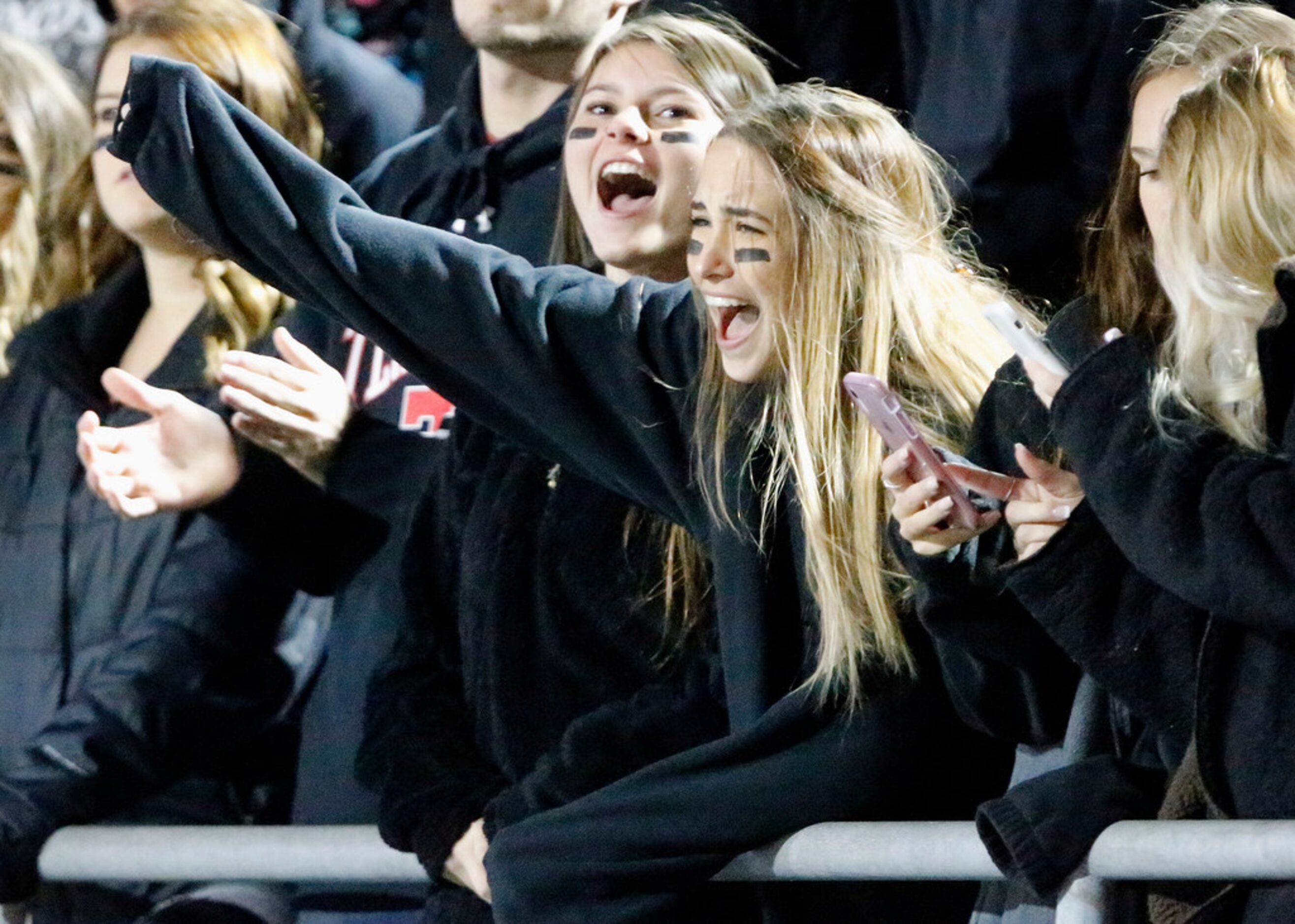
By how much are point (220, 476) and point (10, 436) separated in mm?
557

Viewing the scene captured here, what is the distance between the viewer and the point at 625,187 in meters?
3.00

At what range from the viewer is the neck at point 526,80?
11.2ft

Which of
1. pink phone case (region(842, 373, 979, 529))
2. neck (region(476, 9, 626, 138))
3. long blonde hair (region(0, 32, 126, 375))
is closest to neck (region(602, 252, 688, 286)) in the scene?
neck (region(476, 9, 626, 138))

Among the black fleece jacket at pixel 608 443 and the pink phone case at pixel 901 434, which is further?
the black fleece jacket at pixel 608 443

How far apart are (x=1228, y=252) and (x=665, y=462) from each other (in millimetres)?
773

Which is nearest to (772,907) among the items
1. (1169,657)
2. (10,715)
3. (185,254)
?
(1169,657)

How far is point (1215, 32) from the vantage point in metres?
2.38

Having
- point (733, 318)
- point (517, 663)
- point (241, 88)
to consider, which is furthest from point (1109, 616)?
point (241, 88)

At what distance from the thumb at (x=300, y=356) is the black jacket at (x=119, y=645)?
0.36m

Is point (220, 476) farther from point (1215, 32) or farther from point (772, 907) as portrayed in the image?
point (1215, 32)

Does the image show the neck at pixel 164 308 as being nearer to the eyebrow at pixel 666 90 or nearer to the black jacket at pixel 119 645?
the black jacket at pixel 119 645

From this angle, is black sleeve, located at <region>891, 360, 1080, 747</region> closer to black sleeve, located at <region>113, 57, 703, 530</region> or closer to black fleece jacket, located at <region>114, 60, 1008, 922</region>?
black fleece jacket, located at <region>114, 60, 1008, 922</region>

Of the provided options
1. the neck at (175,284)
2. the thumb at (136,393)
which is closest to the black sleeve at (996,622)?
the thumb at (136,393)

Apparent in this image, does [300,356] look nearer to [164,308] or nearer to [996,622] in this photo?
[164,308]
